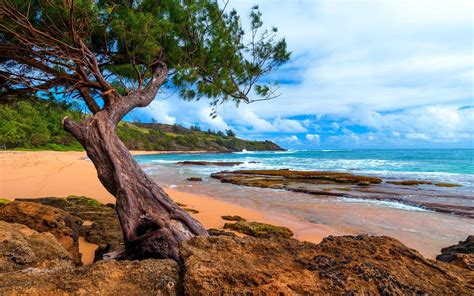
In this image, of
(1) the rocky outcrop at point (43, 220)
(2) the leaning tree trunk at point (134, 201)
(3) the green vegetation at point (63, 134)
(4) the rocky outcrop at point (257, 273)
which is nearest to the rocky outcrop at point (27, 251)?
(4) the rocky outcrop at point (257, 273)

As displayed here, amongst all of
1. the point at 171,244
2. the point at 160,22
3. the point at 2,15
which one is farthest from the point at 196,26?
the point at 171,244

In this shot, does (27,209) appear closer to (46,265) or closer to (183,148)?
(46,265)

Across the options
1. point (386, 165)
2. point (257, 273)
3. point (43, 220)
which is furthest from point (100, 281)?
point (386, 165)

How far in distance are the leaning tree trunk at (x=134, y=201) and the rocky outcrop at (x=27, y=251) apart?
2.17ft

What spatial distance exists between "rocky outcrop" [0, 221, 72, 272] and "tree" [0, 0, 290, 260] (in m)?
0.67

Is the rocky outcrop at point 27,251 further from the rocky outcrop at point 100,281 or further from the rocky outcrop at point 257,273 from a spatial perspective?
the rocky outcrop at point 100,281

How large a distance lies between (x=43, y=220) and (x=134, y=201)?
165cm

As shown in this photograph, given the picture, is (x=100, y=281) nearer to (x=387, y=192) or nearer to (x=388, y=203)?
(x=388, y=203)

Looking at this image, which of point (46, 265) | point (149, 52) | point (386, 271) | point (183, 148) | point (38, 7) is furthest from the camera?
point (183, 148)

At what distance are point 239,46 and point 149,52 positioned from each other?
5.14 feet

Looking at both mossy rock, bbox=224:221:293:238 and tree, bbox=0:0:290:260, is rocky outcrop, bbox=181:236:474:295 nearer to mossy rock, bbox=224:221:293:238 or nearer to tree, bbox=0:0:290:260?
tree, bbox=0:0:290:260

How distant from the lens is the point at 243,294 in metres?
1.66

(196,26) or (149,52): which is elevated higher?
(196,26)

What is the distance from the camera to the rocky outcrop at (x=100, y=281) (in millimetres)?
1652
